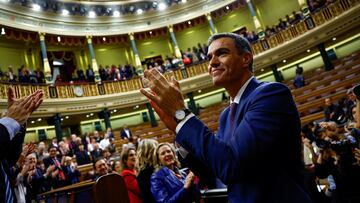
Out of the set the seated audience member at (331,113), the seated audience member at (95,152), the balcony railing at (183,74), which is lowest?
the seated audience member at (331,113)

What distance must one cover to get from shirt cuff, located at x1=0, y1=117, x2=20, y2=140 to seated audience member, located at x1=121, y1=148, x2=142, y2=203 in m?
1.44

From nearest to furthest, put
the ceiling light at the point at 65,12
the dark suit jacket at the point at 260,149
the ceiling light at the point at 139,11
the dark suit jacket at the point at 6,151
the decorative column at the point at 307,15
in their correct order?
the dark suit jacket at the point at 260,149 < the dark suit jacket at the point at 6,151 < the decorative column at the point at 307,15 < the ceiling light at the point at 65,12 < the ceiling light at the point at 139,11

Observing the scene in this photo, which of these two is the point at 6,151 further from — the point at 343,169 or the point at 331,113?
the point at 331,113

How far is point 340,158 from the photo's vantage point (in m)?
2.58

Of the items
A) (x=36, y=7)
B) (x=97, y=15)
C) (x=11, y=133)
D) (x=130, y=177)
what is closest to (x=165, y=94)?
Answer: (x=11, y=133)

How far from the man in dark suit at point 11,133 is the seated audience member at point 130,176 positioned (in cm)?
122

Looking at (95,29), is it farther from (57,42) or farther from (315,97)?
(315,97)

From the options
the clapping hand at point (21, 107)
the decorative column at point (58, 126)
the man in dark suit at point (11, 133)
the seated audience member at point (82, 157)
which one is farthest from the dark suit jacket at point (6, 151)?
the decorative column at point (58, 126)

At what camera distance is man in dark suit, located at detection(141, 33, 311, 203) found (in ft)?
2.83

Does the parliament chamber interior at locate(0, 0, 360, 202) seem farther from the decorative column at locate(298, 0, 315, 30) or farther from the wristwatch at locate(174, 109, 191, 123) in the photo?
the wristwatch at locate(174, 109, 191, 123)

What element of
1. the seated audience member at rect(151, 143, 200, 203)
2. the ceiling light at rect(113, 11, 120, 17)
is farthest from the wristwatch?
the ceiling light at rect(113, 11, 120, 17)

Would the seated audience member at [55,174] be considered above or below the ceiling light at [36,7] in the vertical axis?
below

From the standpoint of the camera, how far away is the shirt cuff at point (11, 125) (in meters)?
1.32

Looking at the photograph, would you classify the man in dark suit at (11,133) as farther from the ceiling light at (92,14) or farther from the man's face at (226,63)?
the ceiling light at (92,14)
